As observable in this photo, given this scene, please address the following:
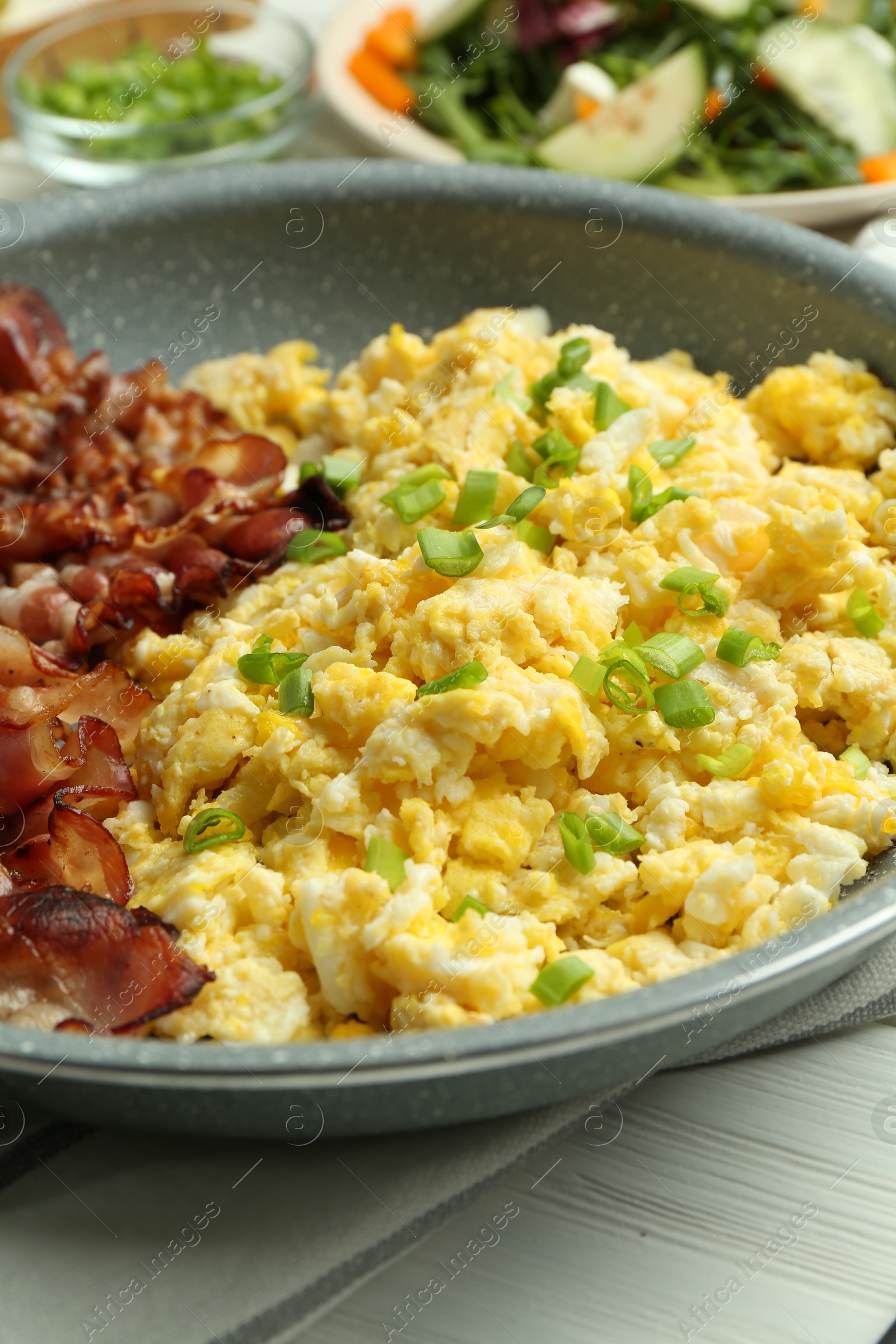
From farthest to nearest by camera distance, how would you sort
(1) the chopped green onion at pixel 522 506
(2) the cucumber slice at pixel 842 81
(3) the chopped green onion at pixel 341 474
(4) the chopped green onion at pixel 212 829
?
(2) the cucumber slice at pixel 842 81 → (3) the chopped green onion at pixel 341 474 → (1) the chopped green onion at pixel 522 506 → (4) the chopped green onion at pixel 212 829

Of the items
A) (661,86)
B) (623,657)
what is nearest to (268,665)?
(623,657)

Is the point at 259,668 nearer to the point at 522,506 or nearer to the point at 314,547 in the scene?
the point at 314,547

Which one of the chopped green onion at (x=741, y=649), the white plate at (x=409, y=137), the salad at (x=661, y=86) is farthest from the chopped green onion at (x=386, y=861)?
the salad at (x=661, y=86)

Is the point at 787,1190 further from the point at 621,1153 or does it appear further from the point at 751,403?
the point at 751,403

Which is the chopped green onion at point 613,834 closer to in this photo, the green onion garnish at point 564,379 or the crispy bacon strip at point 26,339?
the green onion garnish at point 564,379

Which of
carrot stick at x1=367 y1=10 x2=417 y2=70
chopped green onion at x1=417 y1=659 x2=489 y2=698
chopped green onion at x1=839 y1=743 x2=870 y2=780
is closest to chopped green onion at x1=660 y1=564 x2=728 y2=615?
chopped green onion at x1=839 y1=743 x2=870 y2=780

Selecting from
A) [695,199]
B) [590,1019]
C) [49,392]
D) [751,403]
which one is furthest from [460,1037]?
[695,199]

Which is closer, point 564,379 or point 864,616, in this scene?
point 864,616
